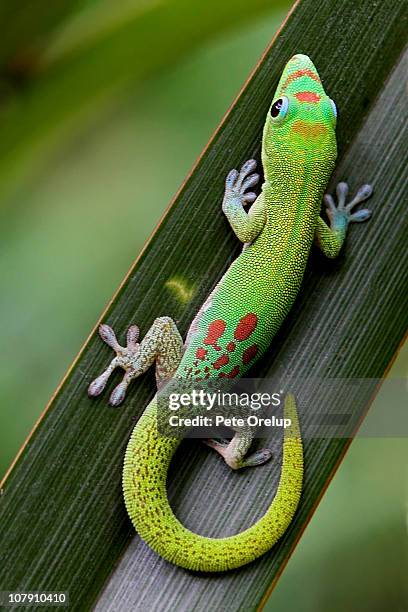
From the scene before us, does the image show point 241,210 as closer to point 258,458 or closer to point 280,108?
point 280,108

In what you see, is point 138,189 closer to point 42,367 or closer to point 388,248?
point 42,367

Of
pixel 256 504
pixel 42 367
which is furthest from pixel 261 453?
pixel 42 367

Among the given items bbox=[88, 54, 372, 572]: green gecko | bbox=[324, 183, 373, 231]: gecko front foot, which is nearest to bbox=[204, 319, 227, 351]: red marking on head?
bbox=[88, 54, 372, 572]: green gecko

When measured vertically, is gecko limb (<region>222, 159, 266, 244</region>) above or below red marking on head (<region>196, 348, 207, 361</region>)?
above

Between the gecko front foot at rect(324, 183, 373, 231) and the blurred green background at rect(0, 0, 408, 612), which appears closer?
the blurred green background at rect(0, 0, 408, 612)

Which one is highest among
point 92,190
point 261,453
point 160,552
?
point 92,190

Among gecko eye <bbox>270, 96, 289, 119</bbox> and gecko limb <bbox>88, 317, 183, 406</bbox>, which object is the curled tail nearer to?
gecko limb <bbox>88, 317, 183, 406</bbox>

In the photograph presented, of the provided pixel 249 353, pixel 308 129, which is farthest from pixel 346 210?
pixel 249 353
